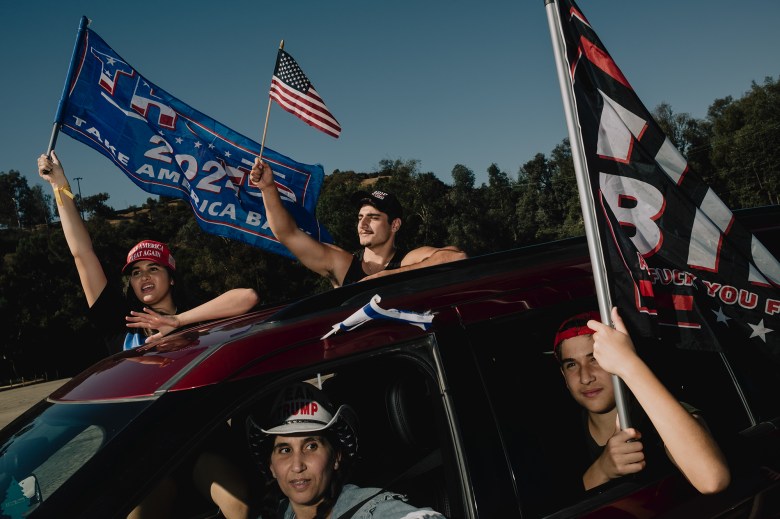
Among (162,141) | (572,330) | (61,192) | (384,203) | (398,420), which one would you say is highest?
(162,141)

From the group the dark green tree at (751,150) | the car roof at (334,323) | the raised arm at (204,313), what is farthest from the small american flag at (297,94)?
the dark green tree at (751,150)

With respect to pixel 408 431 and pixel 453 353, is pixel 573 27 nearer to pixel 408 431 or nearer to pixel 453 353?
pixel 453 353

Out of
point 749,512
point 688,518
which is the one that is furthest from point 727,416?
point 688,518

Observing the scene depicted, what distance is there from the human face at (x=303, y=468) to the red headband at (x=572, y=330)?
91cm

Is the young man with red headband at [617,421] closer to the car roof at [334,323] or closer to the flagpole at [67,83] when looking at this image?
the car roof at [334,323]

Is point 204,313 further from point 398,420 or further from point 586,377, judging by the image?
point 586,377

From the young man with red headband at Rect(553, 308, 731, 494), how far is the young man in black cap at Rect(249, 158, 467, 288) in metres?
2.05

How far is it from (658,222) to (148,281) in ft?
8.93

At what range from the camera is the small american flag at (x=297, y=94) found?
186 inches

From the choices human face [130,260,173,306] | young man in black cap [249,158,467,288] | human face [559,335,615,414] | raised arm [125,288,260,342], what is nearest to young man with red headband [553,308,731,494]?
human face [559,335,615,414]

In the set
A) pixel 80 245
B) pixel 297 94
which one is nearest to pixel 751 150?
pixel 297 94

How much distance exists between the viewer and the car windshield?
155cm

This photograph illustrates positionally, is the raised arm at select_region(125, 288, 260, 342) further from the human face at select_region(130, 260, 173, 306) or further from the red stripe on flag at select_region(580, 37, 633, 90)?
the red stripe on flag at select_region(580, 37, 633, 90)

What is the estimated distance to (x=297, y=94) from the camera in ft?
15.5
